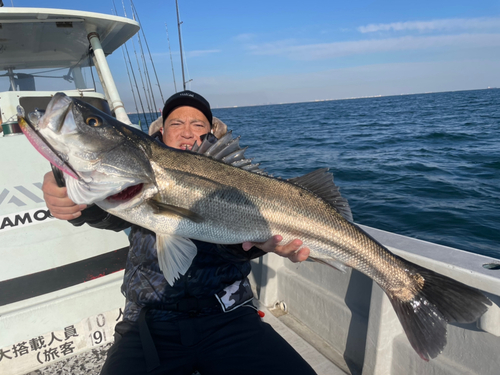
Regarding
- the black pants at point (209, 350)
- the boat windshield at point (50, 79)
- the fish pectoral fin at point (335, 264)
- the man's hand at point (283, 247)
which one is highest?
the boat windshield at point (50, 79)

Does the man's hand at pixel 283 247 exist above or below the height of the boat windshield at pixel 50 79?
below

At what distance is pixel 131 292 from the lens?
107 inches

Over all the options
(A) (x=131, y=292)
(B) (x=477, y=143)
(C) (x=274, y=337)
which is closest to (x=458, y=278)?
(C) (x=274, y=337)

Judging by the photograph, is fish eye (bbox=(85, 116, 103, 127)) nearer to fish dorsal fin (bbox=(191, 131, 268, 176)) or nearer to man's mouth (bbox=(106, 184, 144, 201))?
man's mouth (bbox=(106, 184, 144, 201))

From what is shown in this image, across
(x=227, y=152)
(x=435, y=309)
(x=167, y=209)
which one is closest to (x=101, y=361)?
(x=167, y=209)

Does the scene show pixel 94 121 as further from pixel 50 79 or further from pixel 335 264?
pixel 50 79

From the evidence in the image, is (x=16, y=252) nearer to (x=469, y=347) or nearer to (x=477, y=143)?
(x=469, y=347)

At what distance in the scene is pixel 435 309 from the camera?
2316mm

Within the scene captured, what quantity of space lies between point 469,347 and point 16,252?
4026 mm

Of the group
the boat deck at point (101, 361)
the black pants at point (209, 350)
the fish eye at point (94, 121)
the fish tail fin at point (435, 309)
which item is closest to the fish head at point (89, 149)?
the fish eye at point (94, 121)

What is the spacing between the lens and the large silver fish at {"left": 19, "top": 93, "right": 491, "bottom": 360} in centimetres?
203

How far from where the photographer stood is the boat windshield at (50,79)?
179 inches

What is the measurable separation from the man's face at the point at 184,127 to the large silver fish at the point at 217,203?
1081 millimetres

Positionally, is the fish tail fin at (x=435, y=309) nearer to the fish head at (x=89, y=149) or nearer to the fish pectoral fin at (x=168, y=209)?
the fish pectoral fin at (x=168, y=209)
